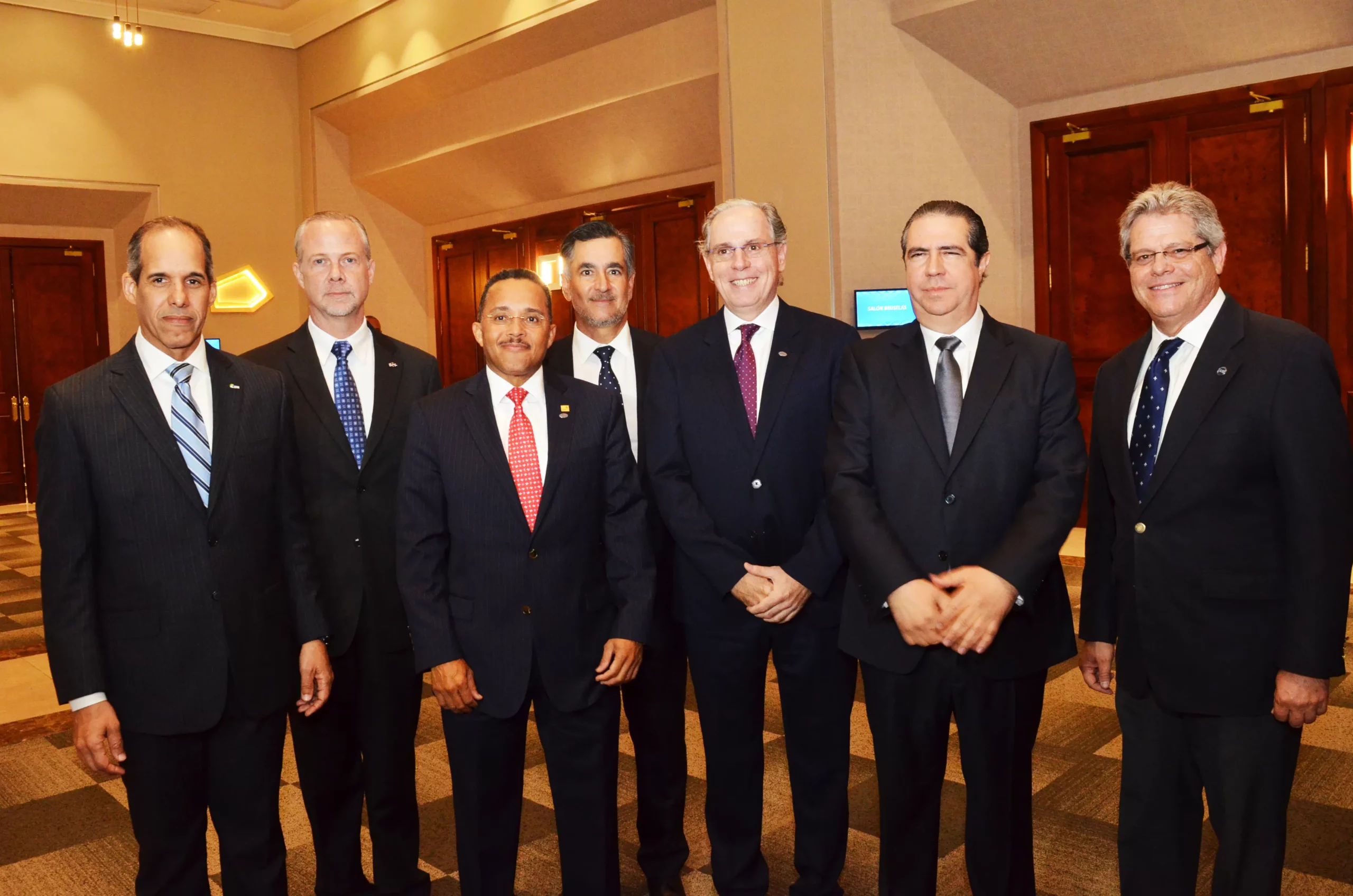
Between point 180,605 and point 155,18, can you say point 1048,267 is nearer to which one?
point 180,605

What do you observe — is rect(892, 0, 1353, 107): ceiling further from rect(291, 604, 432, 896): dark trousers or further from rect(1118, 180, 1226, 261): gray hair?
rect(291, 604, 432, 896): dark trousers

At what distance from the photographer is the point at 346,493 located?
2.70m

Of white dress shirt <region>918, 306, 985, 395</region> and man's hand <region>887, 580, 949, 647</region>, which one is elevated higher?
white dress shirt <region>918, 306, 985, 395</region>

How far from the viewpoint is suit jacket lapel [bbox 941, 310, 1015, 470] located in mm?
2230

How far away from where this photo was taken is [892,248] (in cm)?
760

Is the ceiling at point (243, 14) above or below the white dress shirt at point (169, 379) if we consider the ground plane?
above

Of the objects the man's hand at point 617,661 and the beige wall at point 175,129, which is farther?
the beige wall at point 175,129

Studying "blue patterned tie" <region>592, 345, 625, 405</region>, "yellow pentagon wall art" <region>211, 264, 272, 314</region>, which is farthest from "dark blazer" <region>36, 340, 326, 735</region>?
"yellow pentagon wall art" <region>211, 264, 272, 314</region>

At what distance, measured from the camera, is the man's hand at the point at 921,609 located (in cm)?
215

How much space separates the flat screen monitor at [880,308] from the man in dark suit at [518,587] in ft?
16.6

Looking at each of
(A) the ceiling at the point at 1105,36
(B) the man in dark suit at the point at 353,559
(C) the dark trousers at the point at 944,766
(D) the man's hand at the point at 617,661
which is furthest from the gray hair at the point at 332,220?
(A) the ceiling at the point at 1105,36

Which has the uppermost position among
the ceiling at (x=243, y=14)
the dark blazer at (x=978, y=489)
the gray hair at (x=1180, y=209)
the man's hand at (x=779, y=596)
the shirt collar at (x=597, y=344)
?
the ceiling at (x=243, y=14)

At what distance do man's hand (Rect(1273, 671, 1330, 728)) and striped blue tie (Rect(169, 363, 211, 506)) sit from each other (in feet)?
7.08

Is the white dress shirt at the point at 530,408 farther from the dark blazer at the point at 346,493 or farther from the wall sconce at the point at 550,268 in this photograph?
the wall sconce at the point at 550,268
